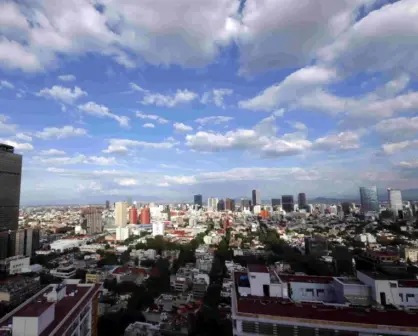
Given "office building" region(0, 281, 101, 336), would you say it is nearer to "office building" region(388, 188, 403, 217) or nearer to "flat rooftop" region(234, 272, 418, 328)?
"flat rooftop" region(234, 272, 418, 328)

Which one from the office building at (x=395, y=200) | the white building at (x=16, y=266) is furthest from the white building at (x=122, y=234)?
the office building at (x=395, y=200)

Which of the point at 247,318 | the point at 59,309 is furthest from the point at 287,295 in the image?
the point at 59,309

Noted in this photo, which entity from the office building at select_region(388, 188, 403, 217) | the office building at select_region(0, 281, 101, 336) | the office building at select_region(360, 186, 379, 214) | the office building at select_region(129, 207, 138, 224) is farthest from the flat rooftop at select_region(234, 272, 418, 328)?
the office building at select_region(360, 186, 379, 214)

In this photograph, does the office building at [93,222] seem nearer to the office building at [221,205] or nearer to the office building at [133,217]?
the office building at [133,217]

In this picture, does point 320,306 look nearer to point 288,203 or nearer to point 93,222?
point 93,222

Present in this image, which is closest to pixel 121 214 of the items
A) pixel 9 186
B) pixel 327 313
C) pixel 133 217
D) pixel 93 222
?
pixel 133 217

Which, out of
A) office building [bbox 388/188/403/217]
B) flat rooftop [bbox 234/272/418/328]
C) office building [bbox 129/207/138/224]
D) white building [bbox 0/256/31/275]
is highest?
office building [bbox 388/188/403/217]
